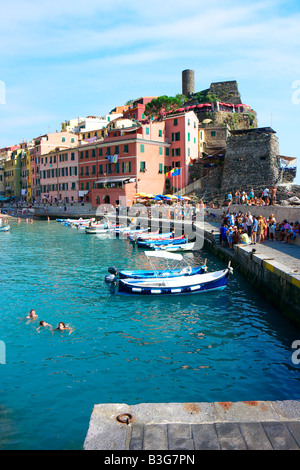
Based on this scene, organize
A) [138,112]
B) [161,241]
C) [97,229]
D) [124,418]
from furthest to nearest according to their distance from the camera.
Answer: [138,112]
[97,229]
[161,241]
[124,418]

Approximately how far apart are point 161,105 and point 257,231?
159 ft

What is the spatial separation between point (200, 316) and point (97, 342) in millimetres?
4615

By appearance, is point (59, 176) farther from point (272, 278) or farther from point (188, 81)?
point (272, 278)

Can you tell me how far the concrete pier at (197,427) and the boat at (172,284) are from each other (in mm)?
11151

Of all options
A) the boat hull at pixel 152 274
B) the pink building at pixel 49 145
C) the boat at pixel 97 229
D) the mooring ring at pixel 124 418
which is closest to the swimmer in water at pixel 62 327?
the boat hull at pixel 152 274

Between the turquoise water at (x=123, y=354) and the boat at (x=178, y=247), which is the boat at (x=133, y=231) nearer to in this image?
the boat at (x=178, y=247)

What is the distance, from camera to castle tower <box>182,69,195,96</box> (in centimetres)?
8981

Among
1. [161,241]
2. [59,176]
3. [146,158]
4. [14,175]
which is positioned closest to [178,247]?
[161,241]

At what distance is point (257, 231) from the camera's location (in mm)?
23312

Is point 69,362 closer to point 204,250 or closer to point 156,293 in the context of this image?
point 156,293

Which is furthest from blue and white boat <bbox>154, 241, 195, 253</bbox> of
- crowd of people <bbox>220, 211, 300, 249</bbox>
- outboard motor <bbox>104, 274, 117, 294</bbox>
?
outboard motor <bbox>104, 274, 117, 294</bbox>

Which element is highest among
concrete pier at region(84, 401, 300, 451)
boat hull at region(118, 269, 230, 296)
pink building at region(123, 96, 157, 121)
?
pink building at region(123, 96, 157, 121)

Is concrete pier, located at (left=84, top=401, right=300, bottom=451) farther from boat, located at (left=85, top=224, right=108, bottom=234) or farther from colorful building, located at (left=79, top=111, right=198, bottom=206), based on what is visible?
colorful building, located at (left=79, top=111, right=198, bottom=206)

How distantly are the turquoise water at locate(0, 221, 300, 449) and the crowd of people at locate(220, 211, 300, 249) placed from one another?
4037mm
